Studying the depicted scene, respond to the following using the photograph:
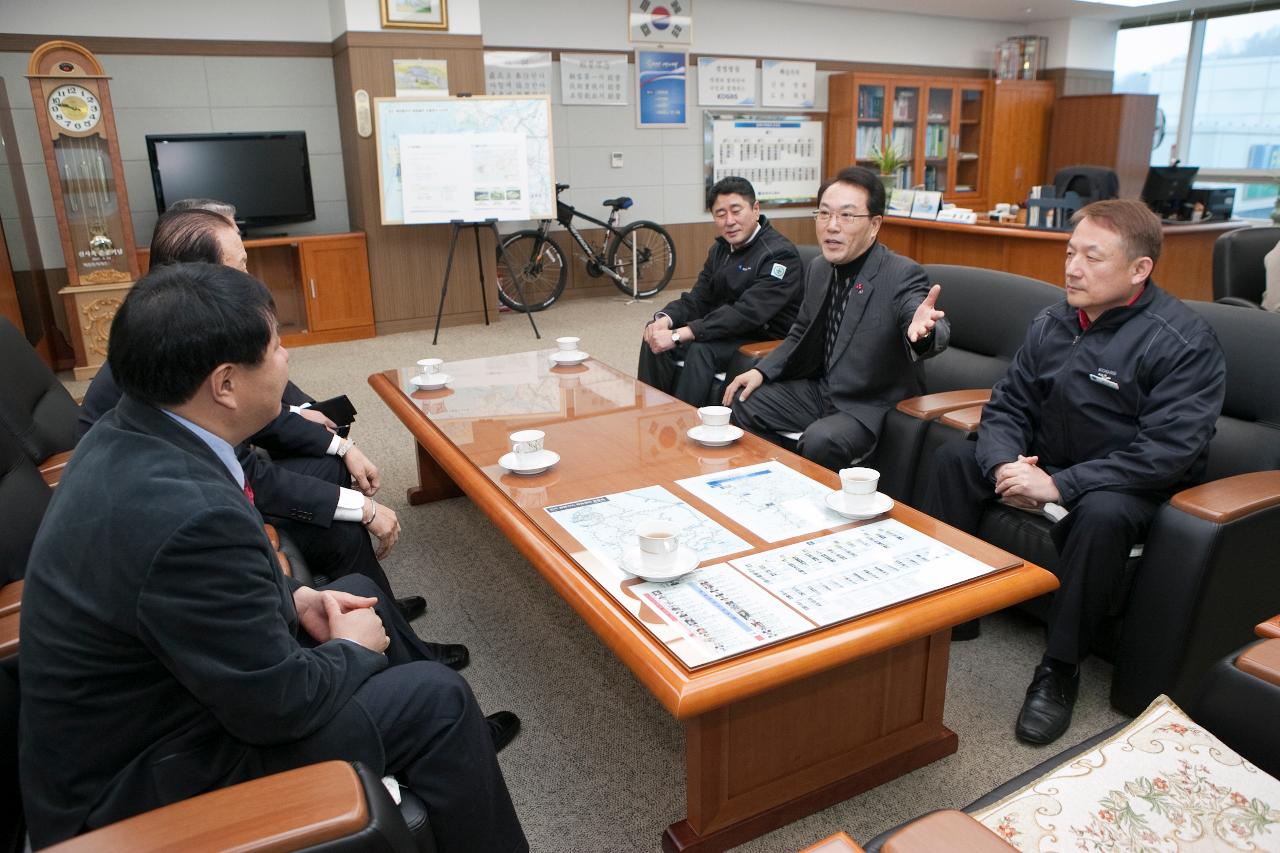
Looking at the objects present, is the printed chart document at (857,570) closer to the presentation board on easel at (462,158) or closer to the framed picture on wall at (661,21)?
the presentation board on easel at (462,158)

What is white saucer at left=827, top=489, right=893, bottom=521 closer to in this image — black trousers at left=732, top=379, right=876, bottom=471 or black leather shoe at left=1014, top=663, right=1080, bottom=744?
black leather shoe at left=1014, top=663, right=1080, bottom=744

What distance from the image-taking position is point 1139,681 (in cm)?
185

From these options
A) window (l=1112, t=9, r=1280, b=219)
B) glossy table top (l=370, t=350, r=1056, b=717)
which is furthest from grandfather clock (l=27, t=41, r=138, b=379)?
window (l=1112, t=9, r=1280, b=219)

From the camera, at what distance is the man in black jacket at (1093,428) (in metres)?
1.86

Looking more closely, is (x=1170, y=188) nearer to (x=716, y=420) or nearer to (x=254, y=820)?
(x=716, y=420)

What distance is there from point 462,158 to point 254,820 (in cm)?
517

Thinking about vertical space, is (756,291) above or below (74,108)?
below

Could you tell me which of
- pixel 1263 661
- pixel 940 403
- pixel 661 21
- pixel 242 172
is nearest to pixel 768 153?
pixel 661 21

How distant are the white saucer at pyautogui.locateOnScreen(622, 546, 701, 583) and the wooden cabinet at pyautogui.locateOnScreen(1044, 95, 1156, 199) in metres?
8.17

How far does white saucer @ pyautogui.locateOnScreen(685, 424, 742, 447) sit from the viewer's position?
211 cm

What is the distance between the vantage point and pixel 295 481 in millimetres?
1974

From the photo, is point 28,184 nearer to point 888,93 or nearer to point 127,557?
point 127,557

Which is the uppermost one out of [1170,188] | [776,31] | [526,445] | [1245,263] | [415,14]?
[776,31]

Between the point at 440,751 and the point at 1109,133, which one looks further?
the point at 1109,133
